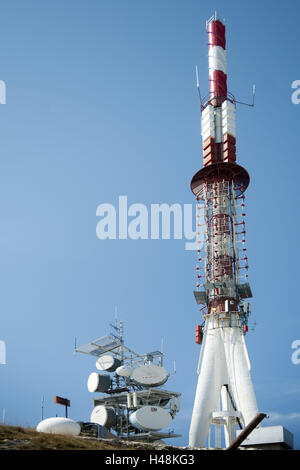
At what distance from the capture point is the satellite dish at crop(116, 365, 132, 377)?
63594 millimetres

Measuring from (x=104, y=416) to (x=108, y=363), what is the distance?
776 centimetres

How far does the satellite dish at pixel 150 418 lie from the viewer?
55.3 metres

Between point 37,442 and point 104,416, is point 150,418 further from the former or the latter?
point 37,442

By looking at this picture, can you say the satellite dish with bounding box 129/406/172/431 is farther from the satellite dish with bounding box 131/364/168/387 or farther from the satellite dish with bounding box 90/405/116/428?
the satellite dish with bounding box 90/405/116/428

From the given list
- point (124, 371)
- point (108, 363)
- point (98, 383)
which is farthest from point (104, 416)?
point (108, 363)

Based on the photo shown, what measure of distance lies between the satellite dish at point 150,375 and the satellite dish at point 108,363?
223 inches

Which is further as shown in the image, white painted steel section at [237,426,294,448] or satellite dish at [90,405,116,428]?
satellite dish at [90,405,116,428]

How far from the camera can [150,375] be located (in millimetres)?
60688

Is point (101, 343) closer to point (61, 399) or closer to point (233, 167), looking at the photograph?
point (61, 399)

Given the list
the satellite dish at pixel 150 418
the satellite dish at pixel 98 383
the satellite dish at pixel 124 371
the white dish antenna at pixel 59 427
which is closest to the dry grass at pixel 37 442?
the white dish antenna at pixel 59 427

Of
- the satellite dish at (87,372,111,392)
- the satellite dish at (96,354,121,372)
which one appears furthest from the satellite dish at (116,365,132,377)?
the satellite dish at (96,354,121,372)

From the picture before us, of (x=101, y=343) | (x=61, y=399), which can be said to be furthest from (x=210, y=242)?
(x=61, y=399)

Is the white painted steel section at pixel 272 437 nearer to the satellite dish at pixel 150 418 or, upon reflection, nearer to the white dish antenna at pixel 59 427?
the white dish antenna at pixel 59 427

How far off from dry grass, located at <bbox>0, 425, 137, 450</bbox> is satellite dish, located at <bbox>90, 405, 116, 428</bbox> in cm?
2565
